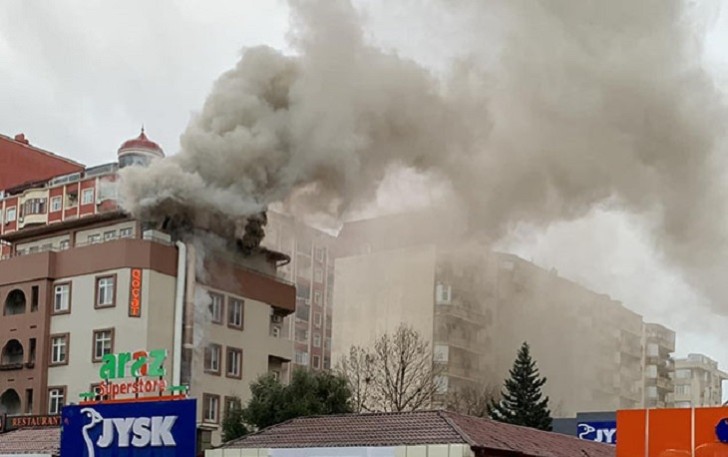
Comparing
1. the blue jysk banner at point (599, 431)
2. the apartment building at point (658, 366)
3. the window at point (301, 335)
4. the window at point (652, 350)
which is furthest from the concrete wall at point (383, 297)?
the blue jysk banner at point (599, 431)

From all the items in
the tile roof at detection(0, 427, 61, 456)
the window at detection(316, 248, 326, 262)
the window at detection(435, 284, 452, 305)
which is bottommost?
the tile roof at detection(0, 427, 61, 456)

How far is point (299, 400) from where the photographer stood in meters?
Result: 55.9

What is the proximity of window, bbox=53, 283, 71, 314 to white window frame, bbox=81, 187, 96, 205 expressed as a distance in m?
25.9

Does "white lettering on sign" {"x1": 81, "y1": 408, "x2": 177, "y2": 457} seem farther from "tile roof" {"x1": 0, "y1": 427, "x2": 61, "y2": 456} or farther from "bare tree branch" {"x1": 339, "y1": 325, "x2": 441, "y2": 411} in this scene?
"bare tree branch" {"x1": 339, "y1": 325, "x2": 441, "y2": 411}

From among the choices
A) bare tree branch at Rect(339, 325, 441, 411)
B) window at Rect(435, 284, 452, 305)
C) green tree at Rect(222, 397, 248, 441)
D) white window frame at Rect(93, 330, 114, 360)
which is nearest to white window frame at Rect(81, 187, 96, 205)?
bare tree branch at Rect(339, 325, 441, 411)

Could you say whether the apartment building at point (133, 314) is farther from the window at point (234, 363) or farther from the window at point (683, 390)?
the window at point (683, 390)

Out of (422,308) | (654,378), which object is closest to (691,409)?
(422,308)

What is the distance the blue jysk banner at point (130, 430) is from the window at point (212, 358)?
30303 mm

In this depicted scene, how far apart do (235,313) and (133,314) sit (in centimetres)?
791

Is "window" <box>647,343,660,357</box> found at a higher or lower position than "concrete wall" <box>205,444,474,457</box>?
higher

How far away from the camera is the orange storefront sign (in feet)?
77.2

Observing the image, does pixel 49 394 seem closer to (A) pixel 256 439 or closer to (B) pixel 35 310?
(B) pixel 35 310

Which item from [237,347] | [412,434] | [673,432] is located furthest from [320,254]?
[673,432]

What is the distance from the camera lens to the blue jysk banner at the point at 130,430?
108 feet
